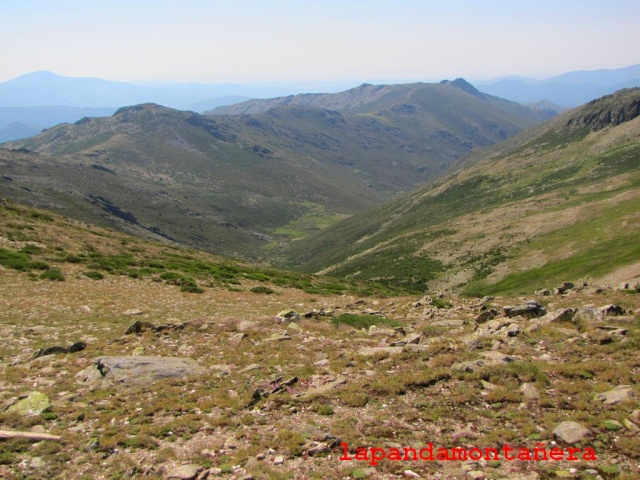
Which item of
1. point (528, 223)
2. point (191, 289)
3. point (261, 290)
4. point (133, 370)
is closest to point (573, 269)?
point (528, 223)

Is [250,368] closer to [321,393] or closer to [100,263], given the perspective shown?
[321,393]

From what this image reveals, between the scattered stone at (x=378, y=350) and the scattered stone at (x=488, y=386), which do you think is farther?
the scattered stone at (x=378, y=350)

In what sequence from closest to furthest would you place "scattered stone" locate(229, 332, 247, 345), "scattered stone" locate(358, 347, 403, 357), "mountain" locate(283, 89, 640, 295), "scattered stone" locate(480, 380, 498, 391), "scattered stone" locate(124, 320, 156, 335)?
"scattered stone" locate(480, 380, 498, 391) → "scattered stone" locate(358, 347, 403, 357) → "scattered stone" locate(229, 332, 247, 345) → "scattered stone" locate(124, 320, 156, 335) → "mountain" locate(283, 89, 640, 295)

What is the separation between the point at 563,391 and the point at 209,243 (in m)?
192

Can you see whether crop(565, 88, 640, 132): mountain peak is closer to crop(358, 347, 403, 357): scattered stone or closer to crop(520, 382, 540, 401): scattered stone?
crop(358, 347, 403, 357): scattered stone

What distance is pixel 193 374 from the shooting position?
14859mm

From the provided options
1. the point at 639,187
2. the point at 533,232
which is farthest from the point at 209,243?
the point at 639,187


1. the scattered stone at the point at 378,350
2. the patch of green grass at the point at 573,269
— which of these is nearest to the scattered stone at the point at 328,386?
the scattered stone at the point at 378,350

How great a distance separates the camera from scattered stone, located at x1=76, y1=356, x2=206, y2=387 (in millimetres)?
14055

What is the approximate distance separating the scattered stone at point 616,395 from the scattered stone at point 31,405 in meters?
15.8

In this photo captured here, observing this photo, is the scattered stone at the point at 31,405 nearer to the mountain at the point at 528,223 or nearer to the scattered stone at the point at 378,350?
the scattered stone at the point at 378,350

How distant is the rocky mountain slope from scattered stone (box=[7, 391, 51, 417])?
7 cm

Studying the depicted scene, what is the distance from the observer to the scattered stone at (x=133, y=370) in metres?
14.1

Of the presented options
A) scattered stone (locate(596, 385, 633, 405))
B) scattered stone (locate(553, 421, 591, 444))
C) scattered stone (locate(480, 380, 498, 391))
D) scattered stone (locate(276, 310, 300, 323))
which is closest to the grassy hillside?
scattered stone (locate(276, 310, 300, 323))
